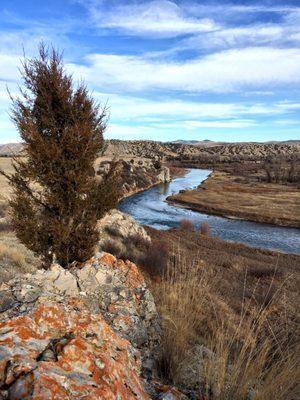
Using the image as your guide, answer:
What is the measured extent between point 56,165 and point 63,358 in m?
7.01

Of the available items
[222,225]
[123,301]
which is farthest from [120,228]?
[222,225]

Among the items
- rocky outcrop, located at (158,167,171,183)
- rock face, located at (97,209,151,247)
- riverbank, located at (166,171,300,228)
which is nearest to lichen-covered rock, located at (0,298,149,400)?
rock face, located at (97,209,151,247)

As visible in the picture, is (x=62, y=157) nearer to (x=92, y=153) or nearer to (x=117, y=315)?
(x=92, y=153)

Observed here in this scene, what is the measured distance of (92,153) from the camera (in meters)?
10.2

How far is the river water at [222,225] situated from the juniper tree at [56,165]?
83.8 ft

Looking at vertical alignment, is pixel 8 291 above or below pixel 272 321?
above

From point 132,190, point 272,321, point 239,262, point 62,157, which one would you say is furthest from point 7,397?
point 132,190

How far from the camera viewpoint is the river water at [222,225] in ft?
113

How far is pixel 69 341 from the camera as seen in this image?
3.66 m

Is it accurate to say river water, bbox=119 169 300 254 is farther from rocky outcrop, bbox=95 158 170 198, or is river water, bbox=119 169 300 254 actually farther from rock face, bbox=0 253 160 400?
rock face, bbox=0 253 160 400

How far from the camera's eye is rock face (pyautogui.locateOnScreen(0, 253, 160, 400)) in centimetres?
307

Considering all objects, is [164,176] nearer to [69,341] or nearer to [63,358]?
[69,341]

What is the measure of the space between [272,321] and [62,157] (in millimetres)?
8156

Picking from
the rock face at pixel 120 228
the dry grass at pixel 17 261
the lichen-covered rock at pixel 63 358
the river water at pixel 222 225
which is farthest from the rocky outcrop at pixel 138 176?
the lichen-covered rock at pixel 63 358
